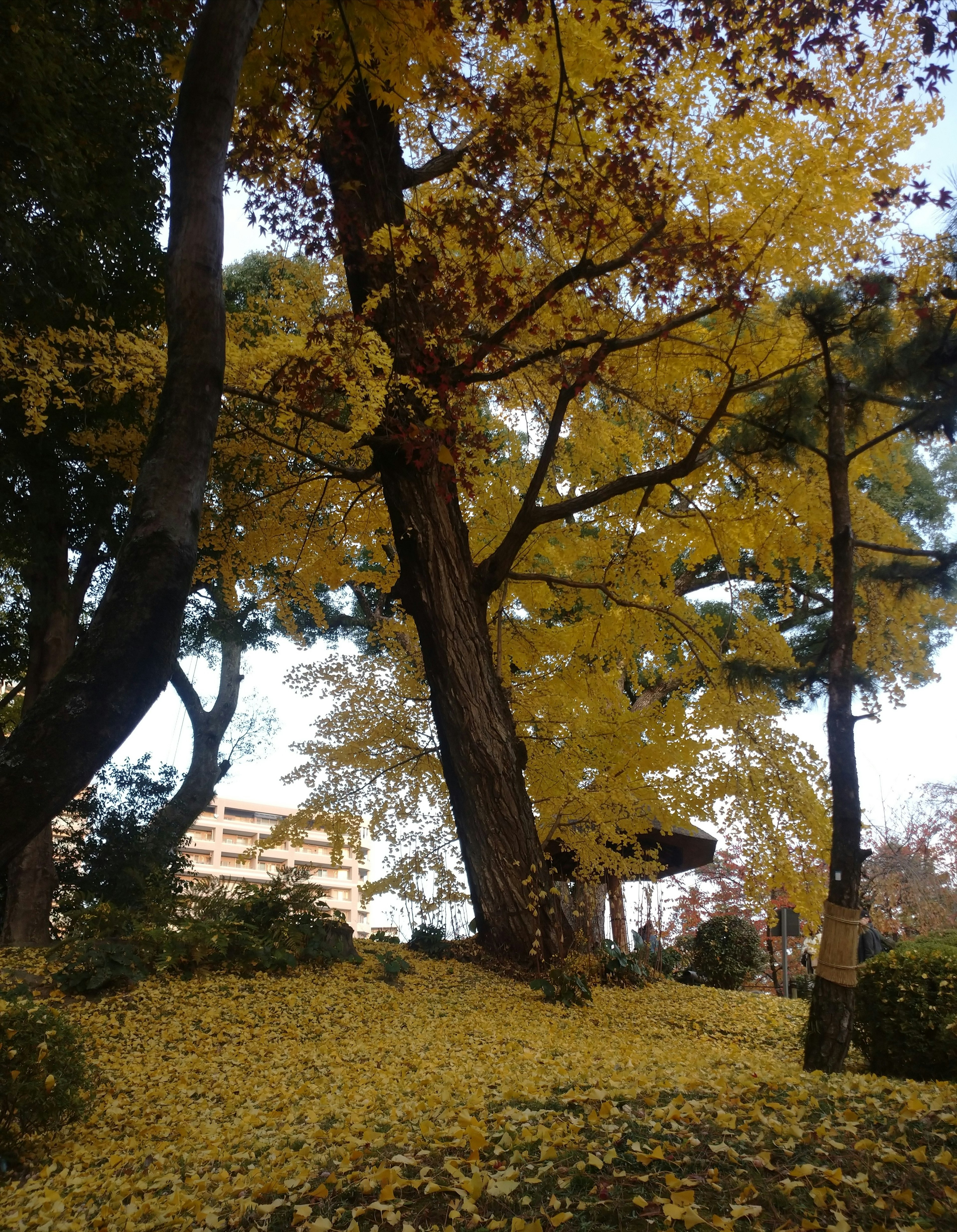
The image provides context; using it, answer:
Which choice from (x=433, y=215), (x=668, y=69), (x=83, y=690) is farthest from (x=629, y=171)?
(x=83, y=690)

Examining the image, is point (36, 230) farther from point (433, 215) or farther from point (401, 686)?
point (401, 686)

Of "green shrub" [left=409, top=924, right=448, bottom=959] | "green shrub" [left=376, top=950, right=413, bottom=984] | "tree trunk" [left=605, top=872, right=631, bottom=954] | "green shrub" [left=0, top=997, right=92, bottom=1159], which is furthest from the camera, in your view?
"tree trunk" [left=605, top=872, right=631, bottom=954]

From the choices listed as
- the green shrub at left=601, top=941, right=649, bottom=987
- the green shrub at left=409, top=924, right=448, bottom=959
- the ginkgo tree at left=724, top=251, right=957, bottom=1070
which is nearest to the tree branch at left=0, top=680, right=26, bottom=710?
the green shrub at left=409, top=924, right=448, bottom=959

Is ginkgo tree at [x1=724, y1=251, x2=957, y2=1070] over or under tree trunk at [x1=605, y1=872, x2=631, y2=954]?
over

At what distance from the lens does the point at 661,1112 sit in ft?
7.78

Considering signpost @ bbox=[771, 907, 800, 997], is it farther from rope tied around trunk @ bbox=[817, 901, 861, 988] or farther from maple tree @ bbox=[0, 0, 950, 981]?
rope tied around trunk @ bbox=[817, 901, 861, 988]

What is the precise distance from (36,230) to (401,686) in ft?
14.9

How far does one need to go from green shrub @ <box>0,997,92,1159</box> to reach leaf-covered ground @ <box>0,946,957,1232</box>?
0.45ft

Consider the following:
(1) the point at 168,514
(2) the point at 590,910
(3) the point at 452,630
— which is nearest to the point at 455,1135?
(1) the point at 168,514

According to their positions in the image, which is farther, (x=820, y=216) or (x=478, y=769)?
(x=478, y=769)

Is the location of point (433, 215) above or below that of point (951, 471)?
above

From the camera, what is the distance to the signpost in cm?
721

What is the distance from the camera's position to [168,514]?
221 centimetres

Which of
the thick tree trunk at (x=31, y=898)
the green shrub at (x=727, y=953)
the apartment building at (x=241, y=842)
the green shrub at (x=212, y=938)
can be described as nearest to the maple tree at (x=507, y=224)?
the green shrub at (x=212, y=938)
